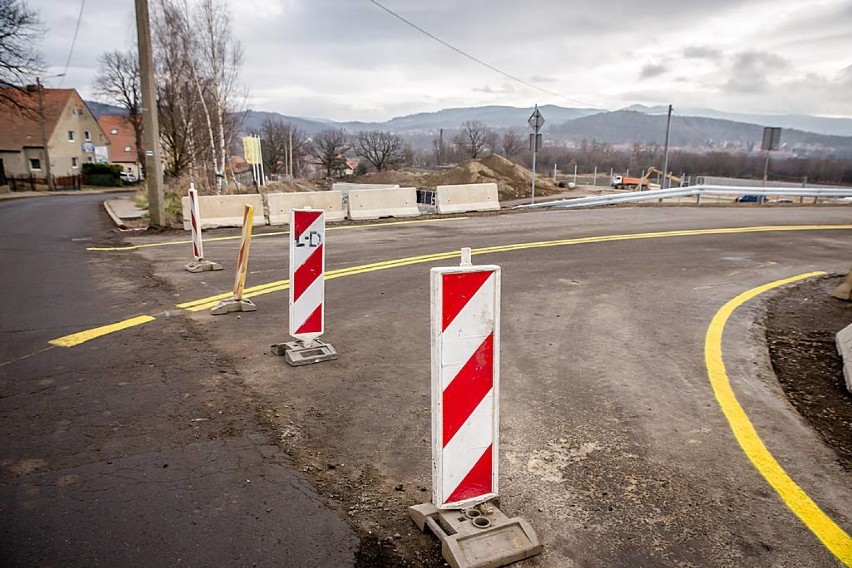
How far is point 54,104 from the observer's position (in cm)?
6694

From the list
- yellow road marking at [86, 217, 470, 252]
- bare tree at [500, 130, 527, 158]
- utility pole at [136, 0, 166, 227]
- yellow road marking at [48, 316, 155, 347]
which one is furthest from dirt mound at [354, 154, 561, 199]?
bare tree at [500, 130, 527, 158]

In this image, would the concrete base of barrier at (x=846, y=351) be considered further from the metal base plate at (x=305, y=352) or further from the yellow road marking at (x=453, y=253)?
the yellow road marking at (x=453, y=253)

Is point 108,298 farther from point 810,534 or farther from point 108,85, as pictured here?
point 108,85

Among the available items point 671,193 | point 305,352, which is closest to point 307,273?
point 305,352

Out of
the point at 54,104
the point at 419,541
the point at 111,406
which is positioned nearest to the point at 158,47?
the point at 111,406

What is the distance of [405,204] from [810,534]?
1543cm

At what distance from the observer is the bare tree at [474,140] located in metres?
108

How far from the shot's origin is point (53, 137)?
211 ft

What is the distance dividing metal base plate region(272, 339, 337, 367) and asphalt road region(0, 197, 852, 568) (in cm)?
13

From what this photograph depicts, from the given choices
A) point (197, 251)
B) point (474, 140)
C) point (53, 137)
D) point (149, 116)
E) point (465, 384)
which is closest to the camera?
point (465, 384)

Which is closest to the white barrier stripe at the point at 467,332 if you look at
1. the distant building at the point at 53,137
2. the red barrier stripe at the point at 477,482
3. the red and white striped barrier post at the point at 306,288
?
the red barrier stripe at the point at 477,482

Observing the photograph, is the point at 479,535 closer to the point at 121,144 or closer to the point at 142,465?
the point at 142,465

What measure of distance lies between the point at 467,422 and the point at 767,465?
211cm

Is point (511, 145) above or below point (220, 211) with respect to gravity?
above
